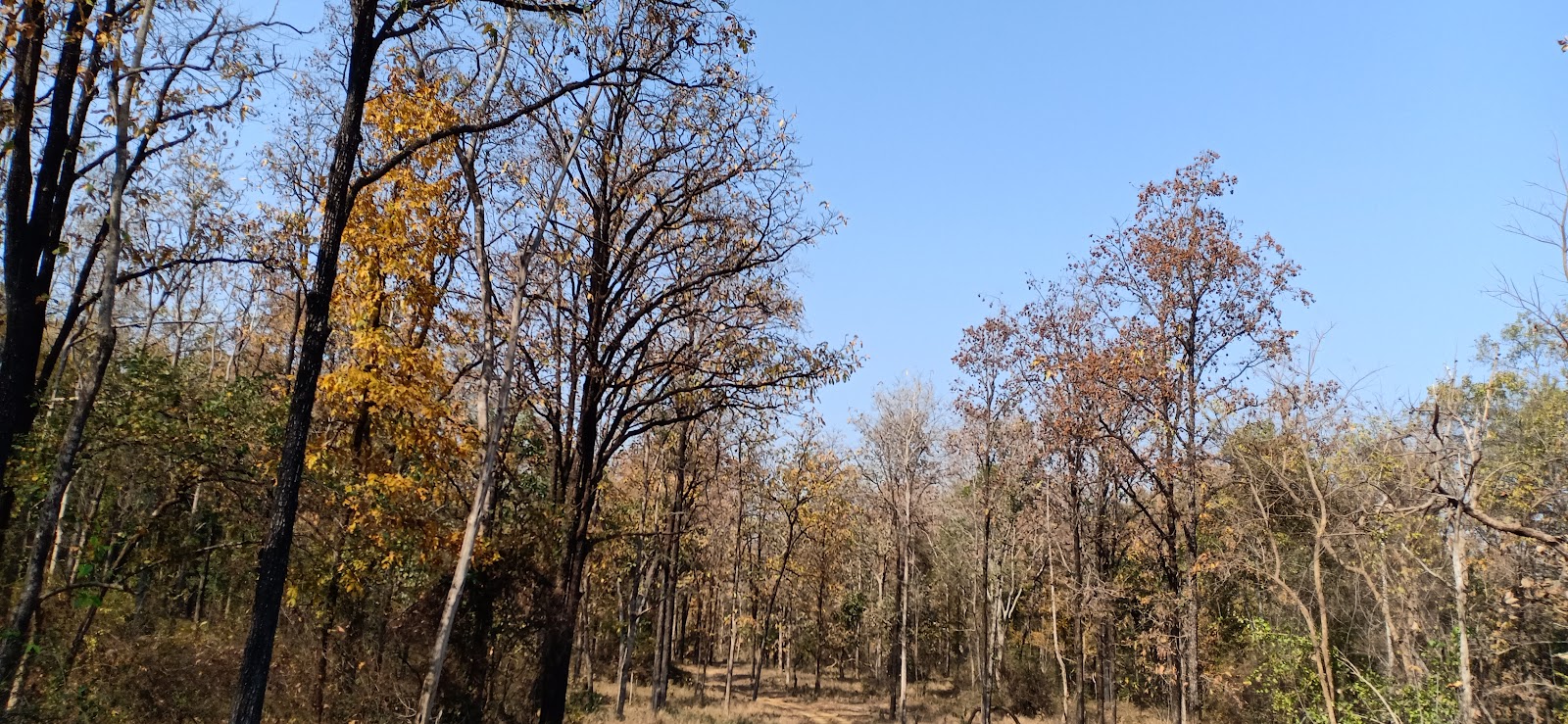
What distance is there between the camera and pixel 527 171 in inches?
517

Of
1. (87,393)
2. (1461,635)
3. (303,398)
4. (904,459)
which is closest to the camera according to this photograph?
(303,398)

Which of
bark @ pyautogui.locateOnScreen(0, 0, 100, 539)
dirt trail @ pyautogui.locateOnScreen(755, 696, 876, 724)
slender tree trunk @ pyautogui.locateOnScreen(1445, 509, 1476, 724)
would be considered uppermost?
bark @ pyautogui.locateOnScreen(0, 0, 100, 539)

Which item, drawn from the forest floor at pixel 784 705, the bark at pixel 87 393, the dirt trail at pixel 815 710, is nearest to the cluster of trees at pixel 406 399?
the bark at pixel 87 393

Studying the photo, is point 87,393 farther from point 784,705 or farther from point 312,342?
point 784,705

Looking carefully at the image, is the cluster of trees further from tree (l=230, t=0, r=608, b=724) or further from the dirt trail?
the dirt trail

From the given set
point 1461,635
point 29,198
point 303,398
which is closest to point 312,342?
point 303,398

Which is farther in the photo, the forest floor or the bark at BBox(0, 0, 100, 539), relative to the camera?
the forest floor

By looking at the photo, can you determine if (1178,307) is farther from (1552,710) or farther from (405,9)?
(405,9)

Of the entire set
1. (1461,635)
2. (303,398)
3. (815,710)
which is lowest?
(815,710)

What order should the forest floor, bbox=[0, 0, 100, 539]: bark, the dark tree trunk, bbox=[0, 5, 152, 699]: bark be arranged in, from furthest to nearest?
the forest floor
bbox=[0, 5, 152, 699]: bark
bbox=[0, 0, 100, 539]: bark
the dark tree trunk

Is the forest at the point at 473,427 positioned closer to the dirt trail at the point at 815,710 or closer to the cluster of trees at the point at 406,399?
the cluster of trees at the point at 406,399

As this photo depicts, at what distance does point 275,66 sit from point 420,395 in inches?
175

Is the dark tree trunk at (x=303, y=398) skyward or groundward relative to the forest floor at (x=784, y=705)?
skyward

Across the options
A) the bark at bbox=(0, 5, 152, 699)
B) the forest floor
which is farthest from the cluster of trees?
the forest floor
